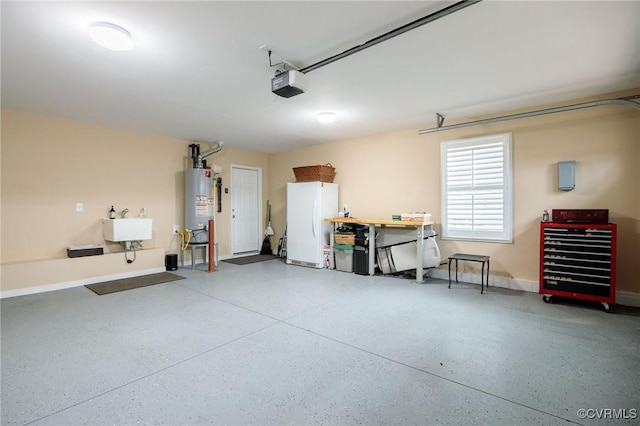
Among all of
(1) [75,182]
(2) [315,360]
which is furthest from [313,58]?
(1) [75,182]

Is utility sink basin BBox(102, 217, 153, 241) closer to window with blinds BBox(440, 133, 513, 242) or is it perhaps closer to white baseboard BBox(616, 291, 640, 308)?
window with blinds BBox(440, 133, 513, 242)

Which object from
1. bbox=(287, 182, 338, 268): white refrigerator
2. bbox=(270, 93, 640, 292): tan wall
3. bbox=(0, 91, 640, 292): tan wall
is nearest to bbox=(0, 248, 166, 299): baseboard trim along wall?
bbox=(0, 91, 640, 292): tan wall

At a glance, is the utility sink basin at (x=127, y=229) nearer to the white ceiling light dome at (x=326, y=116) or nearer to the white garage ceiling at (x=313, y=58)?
the white garage ceiling at (x=313, y=58)

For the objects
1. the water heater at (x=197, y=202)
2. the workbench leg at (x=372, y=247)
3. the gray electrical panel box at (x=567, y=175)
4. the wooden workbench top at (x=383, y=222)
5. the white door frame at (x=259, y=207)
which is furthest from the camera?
the white door frame at (x=259, y=207)

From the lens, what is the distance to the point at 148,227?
534 centimetres

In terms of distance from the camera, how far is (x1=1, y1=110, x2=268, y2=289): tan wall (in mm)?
4355

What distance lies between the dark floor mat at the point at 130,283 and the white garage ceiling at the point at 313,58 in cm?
265

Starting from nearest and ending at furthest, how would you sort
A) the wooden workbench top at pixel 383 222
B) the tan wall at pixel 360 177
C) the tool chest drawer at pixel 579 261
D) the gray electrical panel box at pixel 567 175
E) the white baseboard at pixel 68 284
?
the tool chest drawer at pixel 579 261, the tan wall at pixel 360 177, the gray electrical panel box at pixel 567 175, the white baseboard at pixel 68 284, the wooden workbench top at pixel 383 222

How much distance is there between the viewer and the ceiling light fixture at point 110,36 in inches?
89.7

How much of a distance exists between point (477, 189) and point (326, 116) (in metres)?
2.66

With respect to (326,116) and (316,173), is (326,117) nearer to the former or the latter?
(326,116)

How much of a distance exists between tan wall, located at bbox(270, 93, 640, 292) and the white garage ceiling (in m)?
0.39

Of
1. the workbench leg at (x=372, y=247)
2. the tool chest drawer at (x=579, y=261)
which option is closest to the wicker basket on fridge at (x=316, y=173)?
the workbench leg at (x=372, y=247)

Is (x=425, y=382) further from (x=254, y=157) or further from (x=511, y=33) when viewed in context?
(x=254, y=157)
